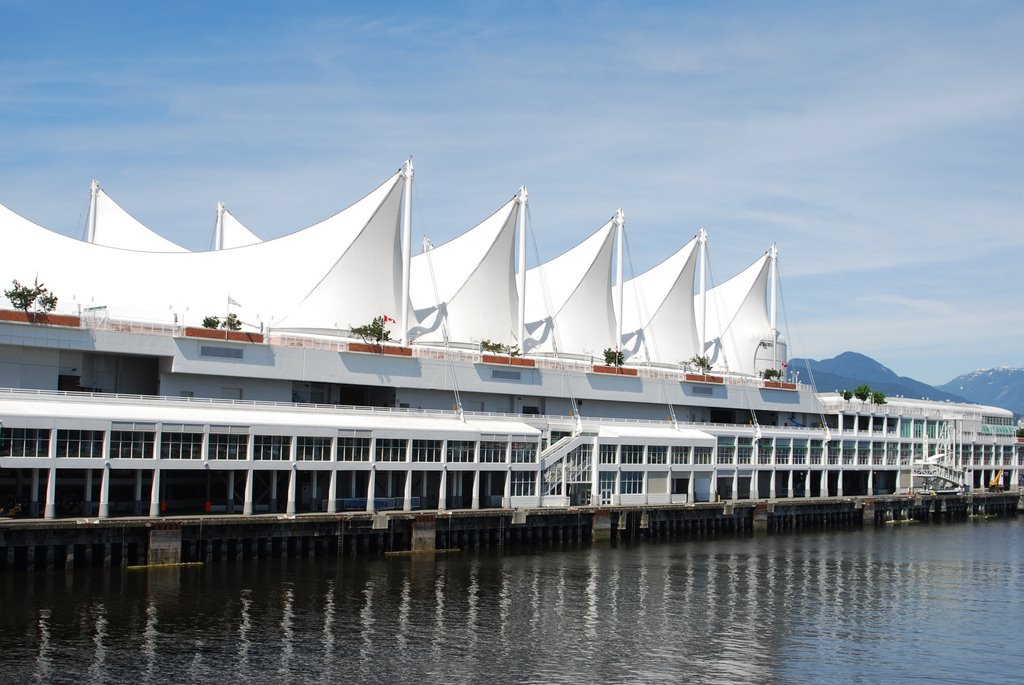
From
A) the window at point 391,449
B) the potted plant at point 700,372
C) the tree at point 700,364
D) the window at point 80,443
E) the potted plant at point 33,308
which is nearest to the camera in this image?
the window at point 80,443

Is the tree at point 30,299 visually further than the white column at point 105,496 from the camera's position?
Yes

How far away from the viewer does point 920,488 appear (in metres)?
93.8

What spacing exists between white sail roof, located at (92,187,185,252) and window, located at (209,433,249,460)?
32956 mm

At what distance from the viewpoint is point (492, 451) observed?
59.2 meters

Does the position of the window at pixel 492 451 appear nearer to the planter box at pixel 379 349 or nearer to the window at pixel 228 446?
the planter box at pixel 379 349

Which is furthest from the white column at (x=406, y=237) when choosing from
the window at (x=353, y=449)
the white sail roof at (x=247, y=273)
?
the window at (x=353, y=449)

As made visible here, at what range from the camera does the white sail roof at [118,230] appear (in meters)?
78.5

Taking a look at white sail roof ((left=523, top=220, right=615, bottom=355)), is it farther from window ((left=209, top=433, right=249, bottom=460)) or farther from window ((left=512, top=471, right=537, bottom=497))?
window ((left=209, top=433, right=249, bottom=460))

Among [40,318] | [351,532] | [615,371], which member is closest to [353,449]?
[351,532]

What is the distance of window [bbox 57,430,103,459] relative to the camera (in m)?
44.9

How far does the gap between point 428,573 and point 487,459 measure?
13483 mm

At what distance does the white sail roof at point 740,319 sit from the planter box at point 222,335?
5304 centimetres

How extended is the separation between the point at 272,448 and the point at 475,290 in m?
30.6

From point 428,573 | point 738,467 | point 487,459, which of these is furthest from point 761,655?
point 738,467
